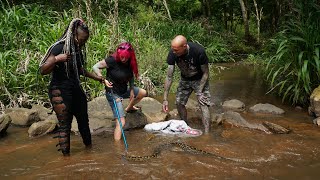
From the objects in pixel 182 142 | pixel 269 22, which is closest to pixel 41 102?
pixel 182 142

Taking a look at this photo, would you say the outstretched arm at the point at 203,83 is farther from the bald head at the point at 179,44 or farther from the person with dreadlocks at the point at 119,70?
the person with dreadlocks at the point at 119,70

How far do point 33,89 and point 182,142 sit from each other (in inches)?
146

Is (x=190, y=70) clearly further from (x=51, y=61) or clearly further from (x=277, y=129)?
(x=51, y=61)

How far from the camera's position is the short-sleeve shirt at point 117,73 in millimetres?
5219

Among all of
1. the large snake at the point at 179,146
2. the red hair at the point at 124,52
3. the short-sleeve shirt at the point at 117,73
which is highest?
the red hair at the point at 124,52

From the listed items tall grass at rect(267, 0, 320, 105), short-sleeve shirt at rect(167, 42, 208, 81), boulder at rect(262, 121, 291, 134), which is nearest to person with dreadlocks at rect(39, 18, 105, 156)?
short-sleeve shirt at rect(167, 42, 208, 81)

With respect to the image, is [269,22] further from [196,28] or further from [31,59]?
[31,59]

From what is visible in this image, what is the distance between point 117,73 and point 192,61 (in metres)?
1.16

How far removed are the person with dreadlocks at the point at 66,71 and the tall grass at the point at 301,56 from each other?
4.26 meters

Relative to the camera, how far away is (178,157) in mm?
4773

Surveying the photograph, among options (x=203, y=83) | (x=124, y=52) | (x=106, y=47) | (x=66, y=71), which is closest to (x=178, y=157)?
(x=203, y=83)

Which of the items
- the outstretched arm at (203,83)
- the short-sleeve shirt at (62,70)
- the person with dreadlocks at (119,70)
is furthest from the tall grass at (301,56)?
the short-sleeve shirt at (62,70)

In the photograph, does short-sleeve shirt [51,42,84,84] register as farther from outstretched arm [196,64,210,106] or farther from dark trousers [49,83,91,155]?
outstretched arm [196,64,210,106]

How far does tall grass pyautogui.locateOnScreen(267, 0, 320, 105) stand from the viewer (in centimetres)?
703
